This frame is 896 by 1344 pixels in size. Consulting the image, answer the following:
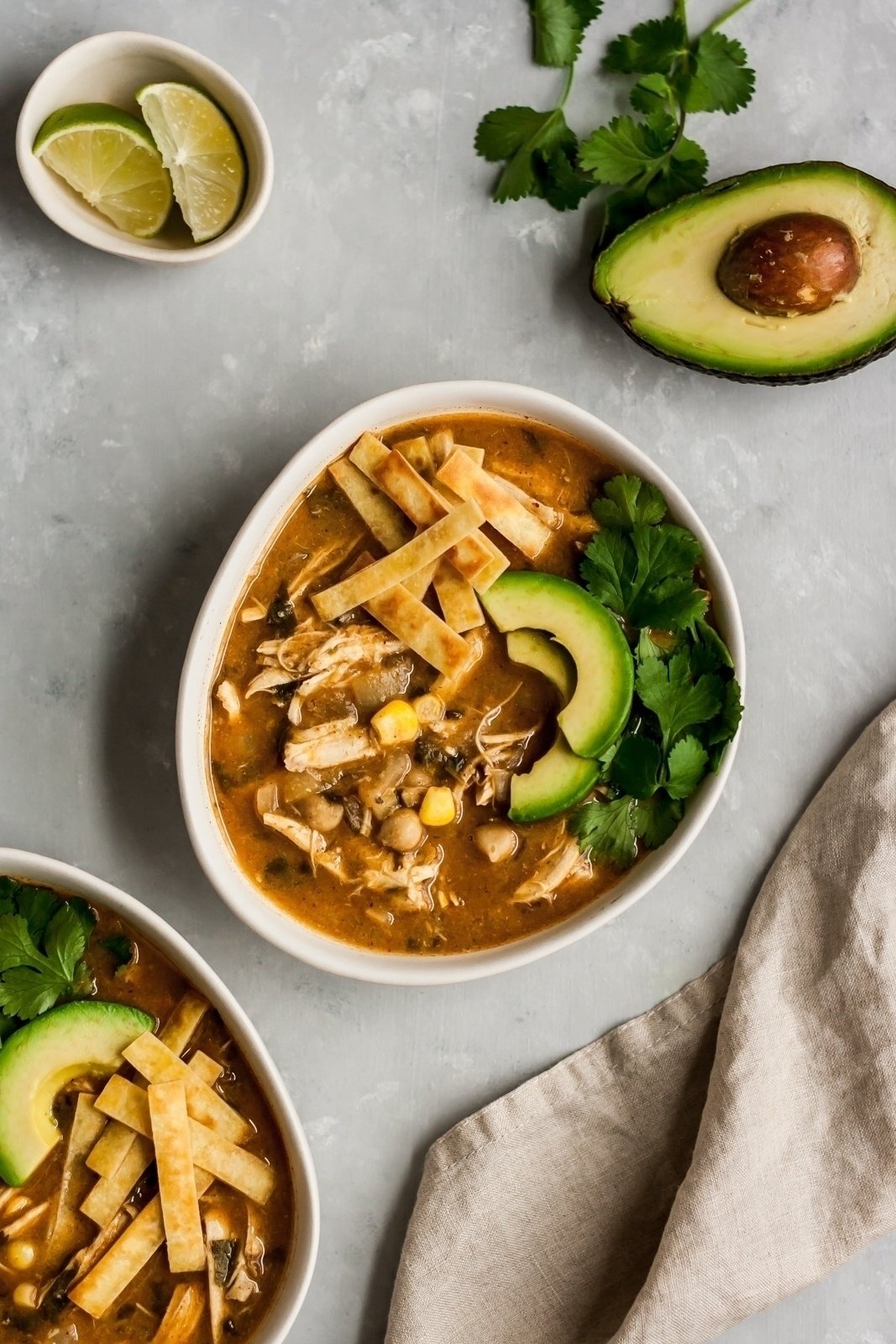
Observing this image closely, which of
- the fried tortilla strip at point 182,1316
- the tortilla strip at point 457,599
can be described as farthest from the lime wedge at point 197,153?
the fried tortilla strip at point 182,1316

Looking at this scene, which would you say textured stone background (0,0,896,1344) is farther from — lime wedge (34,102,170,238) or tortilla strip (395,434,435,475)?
tortilla strip (395,434,435,475)

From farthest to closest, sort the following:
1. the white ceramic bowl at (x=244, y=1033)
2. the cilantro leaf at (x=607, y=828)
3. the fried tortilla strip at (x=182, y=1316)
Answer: the cilantro leaf at (x=607, y=828) < the fried tortilla strip at (x=182, y=1316) < the white ceramic bowl at (x=244, y=1033)

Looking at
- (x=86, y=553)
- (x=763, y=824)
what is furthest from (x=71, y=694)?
(x=763, y=824)

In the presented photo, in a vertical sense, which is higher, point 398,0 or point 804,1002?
point 398,0

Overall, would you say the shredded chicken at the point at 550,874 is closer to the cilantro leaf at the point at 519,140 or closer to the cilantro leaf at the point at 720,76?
the cilantro leaf at the point at 519,140

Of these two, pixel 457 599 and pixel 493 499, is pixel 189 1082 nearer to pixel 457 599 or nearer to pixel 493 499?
pixel 457 599

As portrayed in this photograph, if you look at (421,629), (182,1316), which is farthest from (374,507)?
(182,1316)

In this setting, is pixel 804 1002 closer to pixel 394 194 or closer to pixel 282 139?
pixel 394 194
